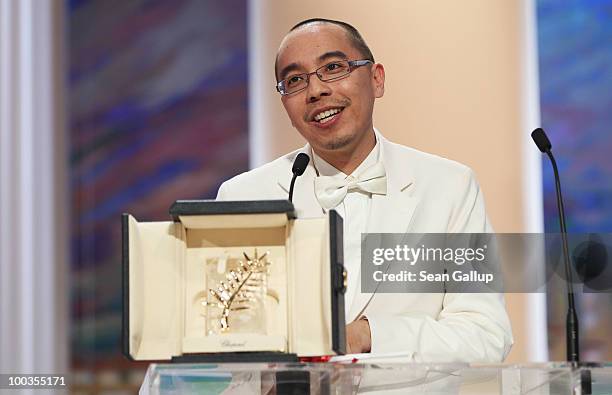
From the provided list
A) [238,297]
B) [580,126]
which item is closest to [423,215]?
[580,126]

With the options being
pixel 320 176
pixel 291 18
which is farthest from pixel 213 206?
pixel 291 18

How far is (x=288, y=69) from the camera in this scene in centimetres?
315

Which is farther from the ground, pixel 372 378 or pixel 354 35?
pixel 354 35

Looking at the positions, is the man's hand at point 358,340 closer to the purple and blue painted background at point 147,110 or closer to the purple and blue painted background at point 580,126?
the purple and blue painted background at point 580,126

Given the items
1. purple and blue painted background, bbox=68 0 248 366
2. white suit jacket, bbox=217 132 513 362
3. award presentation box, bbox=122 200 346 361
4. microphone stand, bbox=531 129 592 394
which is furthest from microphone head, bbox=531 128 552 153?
award presentation box, bbox=122 200 346 361

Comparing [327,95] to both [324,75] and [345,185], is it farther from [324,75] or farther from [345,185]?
[345,185]

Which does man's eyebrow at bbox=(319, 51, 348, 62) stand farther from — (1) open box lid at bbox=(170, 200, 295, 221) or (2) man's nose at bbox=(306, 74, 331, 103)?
(1) open box lid at bbox=(170, 200, 295, 221)

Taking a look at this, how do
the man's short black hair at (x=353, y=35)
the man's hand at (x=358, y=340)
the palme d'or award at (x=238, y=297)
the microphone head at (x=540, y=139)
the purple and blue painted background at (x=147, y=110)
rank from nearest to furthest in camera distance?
the palme d'or award at (x=238, y=297), the man's hand at (x=358, y=340), the microphone head at (x=540, y=139), the man's short black hair at (x=353, y=35), the purple and blue painted background at (x=147, y=110)

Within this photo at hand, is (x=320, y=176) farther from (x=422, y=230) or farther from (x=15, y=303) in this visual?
(x=15, y=303)

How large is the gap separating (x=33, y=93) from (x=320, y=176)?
1324 mm

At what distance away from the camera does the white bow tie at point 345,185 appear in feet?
9.96

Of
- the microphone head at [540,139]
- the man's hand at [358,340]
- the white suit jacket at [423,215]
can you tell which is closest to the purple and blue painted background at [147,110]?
the white suit jacket at [423,215]

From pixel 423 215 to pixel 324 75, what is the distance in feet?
1.52

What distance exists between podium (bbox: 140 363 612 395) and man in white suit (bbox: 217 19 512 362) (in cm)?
78
